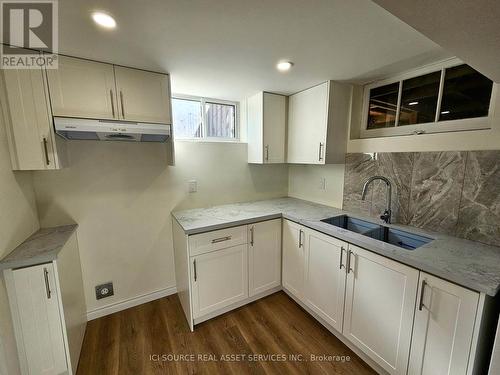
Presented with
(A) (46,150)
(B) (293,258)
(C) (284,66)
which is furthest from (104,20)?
(B) (293,258)

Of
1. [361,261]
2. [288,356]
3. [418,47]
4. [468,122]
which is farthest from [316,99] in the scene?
[288,356]

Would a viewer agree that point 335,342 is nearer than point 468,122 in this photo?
No

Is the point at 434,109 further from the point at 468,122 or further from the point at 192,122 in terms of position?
the point at 192,122

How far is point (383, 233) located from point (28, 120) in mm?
2702

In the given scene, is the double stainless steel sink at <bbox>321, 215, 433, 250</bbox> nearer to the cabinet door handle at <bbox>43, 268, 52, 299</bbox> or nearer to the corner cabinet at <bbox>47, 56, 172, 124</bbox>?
the corner cabinet at <bbox>47, 56, 172, 124</bbox>

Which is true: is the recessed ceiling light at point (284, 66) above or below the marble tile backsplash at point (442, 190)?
above

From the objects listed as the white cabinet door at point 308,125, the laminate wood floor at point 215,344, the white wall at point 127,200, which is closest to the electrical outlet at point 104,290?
the white wall at point 127,200

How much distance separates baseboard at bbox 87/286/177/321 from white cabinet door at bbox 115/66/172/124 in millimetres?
1709

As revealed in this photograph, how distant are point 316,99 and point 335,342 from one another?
7.01 feet

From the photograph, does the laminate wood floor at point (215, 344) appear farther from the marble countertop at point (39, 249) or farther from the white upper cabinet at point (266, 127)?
the white upper cabinet at point (266, 127)

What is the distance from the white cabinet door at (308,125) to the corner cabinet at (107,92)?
1.31 metres

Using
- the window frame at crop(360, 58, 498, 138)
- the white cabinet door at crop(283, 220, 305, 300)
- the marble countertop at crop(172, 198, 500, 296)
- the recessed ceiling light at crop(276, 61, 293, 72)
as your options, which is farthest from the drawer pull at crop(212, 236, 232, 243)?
the window frame at crop(360, 58, 498, 138)

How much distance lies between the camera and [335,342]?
5.47 feet

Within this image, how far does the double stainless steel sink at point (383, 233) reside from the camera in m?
1.58
